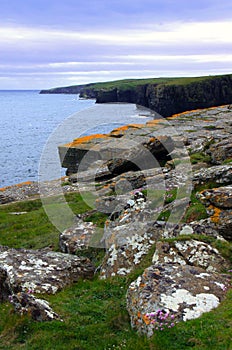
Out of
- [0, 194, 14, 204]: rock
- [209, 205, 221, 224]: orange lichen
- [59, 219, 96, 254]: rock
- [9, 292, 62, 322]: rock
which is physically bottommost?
[0, 194, 14, 204]: rock

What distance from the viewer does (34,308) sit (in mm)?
10516

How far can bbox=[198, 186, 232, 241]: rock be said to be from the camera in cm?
1391

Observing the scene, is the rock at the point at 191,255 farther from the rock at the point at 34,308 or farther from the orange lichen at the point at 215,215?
the rock at the point at 34,308

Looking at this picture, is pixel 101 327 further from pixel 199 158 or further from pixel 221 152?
pixel 199 158

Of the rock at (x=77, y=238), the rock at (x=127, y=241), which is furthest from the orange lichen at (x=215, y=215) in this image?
the rock at (x=77, y=238)

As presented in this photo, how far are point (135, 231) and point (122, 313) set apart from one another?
15.7 feet

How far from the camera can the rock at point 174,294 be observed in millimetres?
9086

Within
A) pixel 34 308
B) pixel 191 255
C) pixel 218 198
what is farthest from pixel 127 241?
pixel 34 308

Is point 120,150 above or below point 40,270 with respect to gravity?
below

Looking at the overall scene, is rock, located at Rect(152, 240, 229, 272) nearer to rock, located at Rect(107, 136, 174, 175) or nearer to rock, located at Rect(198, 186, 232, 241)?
rock, located at Rect(198, 186, 232, 241)

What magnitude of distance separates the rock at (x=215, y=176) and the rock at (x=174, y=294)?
7.72 m

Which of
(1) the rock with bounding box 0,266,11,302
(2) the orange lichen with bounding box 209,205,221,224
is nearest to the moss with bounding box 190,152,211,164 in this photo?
(2) the orange lichen with bounding box 209,205,221,224

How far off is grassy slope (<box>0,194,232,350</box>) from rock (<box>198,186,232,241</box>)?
1.18m

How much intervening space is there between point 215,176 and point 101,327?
1069 centimetres
